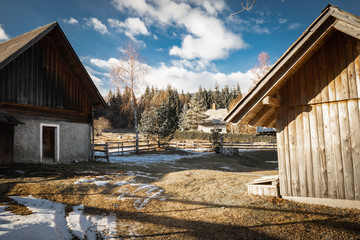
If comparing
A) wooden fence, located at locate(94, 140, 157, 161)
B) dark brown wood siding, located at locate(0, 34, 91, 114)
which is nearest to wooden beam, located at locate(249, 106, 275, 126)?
dark brown wood siding, located at locate(0, 34, 91, 114)

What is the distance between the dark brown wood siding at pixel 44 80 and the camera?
11516 mm

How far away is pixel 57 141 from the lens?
13781 millimetres

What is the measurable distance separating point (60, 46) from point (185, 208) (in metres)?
13.6

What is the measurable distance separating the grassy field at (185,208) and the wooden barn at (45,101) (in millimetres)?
2787

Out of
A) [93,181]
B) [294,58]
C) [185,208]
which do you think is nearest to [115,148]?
[93,181]

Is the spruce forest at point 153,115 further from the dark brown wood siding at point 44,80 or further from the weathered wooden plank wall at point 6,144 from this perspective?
the weathered wooden plank wall at point 6,144

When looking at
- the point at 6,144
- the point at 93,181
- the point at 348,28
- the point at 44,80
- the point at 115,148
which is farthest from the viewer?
the point at 115,148

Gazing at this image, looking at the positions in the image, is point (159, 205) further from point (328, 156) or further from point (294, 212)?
point (328, 156)

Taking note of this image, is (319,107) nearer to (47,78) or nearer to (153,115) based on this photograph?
(47,78)

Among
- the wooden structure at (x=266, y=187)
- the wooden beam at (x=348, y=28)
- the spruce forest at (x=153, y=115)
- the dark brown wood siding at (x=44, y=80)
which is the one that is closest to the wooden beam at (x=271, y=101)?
the wooden beam at (x=348, y=28)

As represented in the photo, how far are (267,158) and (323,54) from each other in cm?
2432

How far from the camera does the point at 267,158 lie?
27656 millimetres

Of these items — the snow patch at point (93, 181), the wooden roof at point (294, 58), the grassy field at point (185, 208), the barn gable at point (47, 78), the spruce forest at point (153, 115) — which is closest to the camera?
the grassy field at point (185, 208)

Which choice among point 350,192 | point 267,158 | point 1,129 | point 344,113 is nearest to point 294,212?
point 350,192
